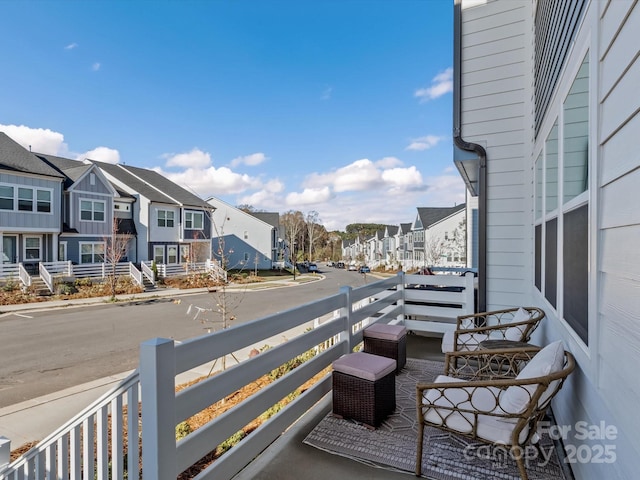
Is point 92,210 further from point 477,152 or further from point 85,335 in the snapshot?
point 477,152

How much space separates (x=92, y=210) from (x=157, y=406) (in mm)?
20736

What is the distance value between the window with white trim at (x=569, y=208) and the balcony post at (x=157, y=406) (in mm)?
2127

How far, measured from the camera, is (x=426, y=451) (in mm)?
2326

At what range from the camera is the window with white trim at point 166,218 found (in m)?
21.6

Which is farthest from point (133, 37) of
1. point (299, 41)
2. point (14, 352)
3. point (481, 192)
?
point (481, 192)

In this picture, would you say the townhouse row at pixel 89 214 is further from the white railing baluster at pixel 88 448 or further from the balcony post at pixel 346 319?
the white railing baluster at pixel 88 448

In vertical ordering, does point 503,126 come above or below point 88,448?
above

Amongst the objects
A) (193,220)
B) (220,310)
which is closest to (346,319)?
(220,310)

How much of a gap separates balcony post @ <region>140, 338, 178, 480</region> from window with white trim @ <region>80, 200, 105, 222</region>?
20437mm

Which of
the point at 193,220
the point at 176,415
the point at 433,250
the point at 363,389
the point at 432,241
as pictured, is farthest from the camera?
the point at 432,241

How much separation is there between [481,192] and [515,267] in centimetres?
117

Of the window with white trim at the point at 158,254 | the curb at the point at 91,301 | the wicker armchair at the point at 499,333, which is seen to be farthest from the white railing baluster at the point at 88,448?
the window with white trim at the point at 158,254

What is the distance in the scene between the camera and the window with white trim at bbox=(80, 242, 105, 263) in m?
18.2

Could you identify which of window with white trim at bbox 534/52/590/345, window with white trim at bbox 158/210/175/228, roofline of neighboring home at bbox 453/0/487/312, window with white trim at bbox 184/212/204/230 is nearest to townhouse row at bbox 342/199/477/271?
window with white trim at bbox 184/212/204/230
